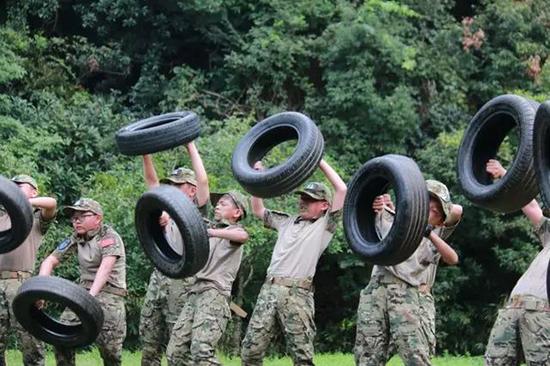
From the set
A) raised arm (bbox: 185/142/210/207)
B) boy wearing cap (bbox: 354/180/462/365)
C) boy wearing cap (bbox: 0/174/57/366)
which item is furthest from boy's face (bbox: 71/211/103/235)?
boy wearing cap (bbox: 354/180/462/365)

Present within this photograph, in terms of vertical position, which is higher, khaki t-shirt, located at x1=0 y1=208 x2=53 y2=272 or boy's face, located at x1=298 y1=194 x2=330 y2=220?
boy's face, located at x1=298 y1=194 x2=330 y2=220

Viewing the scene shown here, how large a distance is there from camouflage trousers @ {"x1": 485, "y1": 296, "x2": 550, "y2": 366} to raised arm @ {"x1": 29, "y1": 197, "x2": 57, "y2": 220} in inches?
173

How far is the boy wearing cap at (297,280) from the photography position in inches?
415

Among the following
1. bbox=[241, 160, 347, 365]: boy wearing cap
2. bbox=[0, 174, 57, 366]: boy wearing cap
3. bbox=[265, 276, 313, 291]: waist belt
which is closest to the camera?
bbox=[241, 160, 347, 365]: boy wearing cap

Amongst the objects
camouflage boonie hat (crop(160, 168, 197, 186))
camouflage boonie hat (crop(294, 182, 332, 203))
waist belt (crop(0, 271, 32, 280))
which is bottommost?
waist belt (crop(0, 271, 32, 280))

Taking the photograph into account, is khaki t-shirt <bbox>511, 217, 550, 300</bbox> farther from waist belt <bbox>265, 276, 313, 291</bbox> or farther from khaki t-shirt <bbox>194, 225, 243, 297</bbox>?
khaki t-shirt <bbox>194, 225, 243, 297</bbox>

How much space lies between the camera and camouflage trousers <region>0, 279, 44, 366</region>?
11.2m

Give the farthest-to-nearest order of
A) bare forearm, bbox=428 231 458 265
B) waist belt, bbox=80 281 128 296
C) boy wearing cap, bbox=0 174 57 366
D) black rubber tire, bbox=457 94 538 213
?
1. boy wearing cap, bbox=0 174 57 366
2. waist belt, bbox=80 281 128 296
3. bare forearm, bbox=428 231 458 265
4. black rubber tire, bbox=457 94 538 213

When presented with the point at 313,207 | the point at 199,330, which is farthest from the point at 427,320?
the point at 199,330

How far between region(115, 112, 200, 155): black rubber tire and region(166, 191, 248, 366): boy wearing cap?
27.8 inches

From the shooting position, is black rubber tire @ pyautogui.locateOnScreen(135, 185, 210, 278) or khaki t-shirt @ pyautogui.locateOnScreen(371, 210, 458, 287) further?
khaki t-shirt @ pyautogui.locateOnScreen(371, 210, 458, 287)

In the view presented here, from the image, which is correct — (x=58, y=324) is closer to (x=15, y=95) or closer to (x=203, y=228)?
(x=203, y=228)

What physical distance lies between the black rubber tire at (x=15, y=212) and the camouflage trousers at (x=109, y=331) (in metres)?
0.91

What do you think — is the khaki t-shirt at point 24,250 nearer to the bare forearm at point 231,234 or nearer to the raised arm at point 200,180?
the raised arm at point 200,180
